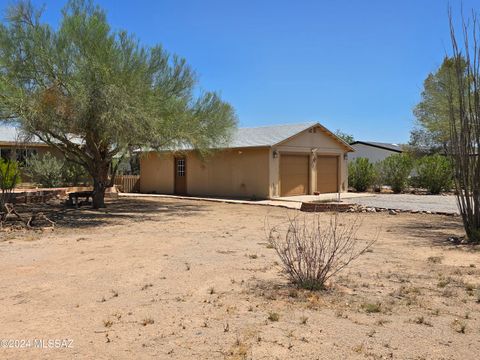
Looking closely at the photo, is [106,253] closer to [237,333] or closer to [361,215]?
[237,333]

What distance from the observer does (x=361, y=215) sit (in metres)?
16.7

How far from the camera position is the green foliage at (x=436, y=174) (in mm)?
27656

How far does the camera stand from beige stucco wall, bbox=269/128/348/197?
23.0 metres

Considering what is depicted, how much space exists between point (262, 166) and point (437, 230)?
36.7ft

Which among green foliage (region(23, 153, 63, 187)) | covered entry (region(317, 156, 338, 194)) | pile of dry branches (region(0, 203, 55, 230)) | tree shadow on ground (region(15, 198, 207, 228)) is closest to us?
pile of dry branches (region(0, 203, 55, 230))

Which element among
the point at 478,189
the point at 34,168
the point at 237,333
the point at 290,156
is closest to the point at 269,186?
the point at 290,156

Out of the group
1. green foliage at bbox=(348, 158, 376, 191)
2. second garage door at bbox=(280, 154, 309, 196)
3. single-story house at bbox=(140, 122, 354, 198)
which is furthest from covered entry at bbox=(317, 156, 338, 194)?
green foliage at bbox=(348, 158, 376, 191)

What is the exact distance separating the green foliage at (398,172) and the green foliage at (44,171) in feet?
61.0

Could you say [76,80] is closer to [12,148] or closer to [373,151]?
[12,148]

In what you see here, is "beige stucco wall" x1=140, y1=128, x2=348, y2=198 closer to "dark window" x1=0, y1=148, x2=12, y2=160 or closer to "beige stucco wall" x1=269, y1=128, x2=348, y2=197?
"beige stucco wall" x1=269, y1=128, x2=348, y2=197

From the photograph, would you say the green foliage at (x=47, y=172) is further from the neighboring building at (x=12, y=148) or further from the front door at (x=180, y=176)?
the front door at (x=180, y=176)

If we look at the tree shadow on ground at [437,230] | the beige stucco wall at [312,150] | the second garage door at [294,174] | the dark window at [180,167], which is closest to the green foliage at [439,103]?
the tree shadow on ground at [437,230]

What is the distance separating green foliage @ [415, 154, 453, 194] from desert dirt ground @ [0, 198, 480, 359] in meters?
18.6

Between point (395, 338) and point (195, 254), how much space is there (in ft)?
16.3
